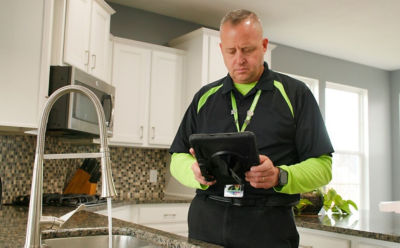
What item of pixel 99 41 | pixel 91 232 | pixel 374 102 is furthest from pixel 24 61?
pixel 374 102

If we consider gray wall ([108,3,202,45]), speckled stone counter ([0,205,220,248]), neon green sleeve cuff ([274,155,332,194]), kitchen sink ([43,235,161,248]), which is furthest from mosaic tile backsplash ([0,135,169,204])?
neon green sleeve cuff ([274,155,332,194])

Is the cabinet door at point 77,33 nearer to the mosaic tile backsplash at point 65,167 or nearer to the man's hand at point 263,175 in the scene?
the mosaic tile backsplash at point 65,167

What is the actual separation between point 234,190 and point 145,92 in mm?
2728

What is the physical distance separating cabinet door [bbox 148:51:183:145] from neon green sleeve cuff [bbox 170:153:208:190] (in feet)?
7.96

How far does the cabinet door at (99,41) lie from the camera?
339 centimetres

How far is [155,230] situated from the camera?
1526mm

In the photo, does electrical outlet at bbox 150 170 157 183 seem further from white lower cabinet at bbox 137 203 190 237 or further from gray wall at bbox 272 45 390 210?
gray wall at bbox 272 45 390 210

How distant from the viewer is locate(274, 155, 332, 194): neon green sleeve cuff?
141 cm

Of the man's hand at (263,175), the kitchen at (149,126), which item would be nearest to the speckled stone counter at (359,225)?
the man's hand at (263,175)

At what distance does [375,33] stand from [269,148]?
405 centimetres

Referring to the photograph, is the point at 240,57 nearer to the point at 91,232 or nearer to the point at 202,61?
the point at 91,232

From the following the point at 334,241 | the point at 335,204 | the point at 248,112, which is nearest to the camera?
the point at 248,112

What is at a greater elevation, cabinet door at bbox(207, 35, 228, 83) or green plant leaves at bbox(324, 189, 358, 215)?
cabinet door at bbox(207, 35, 228, 83)

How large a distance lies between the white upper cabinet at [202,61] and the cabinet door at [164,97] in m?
0.10
